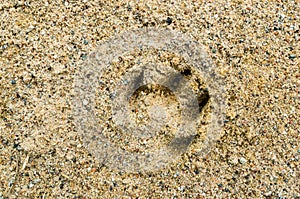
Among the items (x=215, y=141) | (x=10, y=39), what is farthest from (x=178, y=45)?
(x=10, y=39)

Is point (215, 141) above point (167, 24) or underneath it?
underneath

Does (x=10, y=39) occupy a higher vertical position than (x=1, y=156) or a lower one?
higher

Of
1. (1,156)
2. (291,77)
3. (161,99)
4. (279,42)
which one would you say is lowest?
(1,156)

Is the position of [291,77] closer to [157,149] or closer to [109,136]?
[157,149]

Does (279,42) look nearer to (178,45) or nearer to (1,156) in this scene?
(178,45)

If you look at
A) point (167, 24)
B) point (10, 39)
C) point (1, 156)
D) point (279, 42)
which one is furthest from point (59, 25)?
point (279, 42)

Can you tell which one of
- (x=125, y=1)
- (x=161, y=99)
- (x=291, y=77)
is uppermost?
(x=125, y=1)
